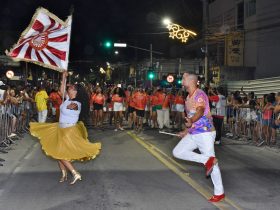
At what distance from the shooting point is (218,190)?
22.8ft

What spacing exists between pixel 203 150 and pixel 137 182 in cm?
179

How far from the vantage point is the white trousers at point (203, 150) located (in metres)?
6.97

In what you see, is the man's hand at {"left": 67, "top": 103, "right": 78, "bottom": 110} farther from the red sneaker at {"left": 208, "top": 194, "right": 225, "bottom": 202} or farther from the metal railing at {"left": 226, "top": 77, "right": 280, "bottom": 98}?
the metal railing at {"left": 226, "top": 77, "right": 280, "bottom": 98}

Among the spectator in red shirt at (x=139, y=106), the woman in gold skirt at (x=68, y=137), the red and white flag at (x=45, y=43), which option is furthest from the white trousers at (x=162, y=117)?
the woman in gold skirt at (x=68, y=137)

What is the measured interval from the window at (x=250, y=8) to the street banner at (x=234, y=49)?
155 cm

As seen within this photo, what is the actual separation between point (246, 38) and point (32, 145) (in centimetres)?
2213

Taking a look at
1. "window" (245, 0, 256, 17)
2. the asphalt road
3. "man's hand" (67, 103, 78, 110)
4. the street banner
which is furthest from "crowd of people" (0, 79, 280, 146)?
"window" (245, 0, 256, 17)

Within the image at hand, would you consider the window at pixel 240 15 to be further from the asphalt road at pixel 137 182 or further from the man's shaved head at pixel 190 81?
the man's shaved head at pixel 190 81

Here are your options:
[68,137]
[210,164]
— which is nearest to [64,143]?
[68,137]

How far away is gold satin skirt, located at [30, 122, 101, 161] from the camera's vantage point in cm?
802

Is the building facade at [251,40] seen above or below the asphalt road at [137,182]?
above

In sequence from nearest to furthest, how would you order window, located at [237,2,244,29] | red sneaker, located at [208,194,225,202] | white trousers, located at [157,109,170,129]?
red sneaker, located at [208,194,225,202] < white trousers, located at [157,109,170,129] < window, located at [237,2,244,29]

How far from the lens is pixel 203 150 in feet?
23.1

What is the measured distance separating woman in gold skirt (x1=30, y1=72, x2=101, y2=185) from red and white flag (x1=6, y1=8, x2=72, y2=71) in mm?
1119
